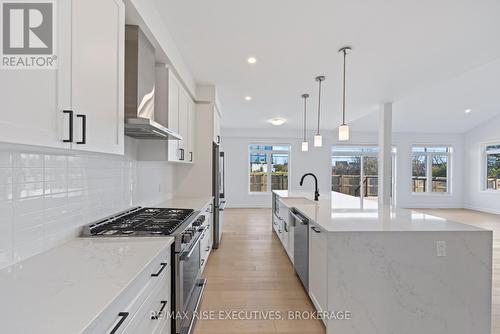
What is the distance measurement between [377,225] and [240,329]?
1.44 m

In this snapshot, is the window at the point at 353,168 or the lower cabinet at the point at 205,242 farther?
the window at the point at 353,168

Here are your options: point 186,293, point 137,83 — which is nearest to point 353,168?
point 186,293

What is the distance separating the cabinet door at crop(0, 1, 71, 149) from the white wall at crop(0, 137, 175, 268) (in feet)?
0.42

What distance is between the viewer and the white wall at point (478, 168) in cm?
785

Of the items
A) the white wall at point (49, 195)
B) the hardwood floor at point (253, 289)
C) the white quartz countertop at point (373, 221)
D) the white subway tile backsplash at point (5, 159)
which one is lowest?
the hardwood floor at point (253, 289)

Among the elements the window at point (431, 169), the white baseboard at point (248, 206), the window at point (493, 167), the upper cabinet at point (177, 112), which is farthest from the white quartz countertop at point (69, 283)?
the window at point (493, 167)

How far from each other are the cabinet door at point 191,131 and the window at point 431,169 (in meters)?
8.31

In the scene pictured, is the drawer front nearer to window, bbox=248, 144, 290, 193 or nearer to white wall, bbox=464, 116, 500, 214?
window, bbox=248, 144, 290, 193

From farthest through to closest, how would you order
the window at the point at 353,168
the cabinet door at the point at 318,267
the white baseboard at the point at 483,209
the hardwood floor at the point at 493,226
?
the window at the point at 353,168, the white baseboard at the point at 483,209, the hardwood floor at the point at 493,226, the cabinet door at the point at 318,267

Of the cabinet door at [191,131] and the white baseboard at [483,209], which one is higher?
the cabinet door at [191,131]

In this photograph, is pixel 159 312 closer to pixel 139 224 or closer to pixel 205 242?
pixel 139 224

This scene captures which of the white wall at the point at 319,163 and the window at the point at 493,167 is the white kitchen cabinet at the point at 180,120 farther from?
the window at the point at 493,167

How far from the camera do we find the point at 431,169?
912cm

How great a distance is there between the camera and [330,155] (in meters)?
8.85
